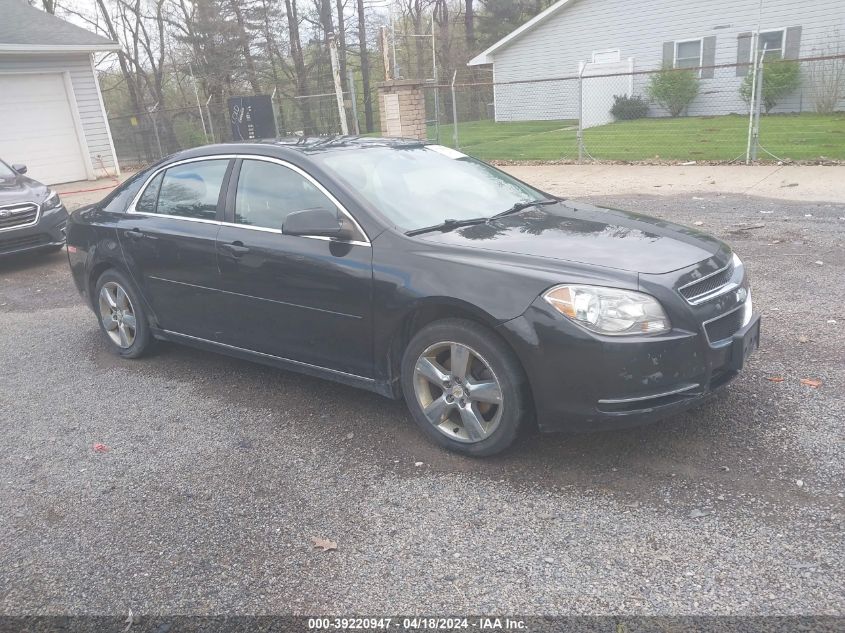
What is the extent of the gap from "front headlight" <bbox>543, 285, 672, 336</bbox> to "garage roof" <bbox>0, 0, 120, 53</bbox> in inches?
692

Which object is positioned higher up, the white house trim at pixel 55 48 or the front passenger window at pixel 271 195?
the white house trim at pixel 55 48

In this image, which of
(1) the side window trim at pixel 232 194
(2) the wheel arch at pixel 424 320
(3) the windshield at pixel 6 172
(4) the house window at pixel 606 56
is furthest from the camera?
(4) the house window at pixel 606 56

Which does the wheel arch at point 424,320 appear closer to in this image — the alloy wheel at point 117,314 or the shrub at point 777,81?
the alloy wheel at point 117,314

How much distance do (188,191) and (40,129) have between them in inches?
612

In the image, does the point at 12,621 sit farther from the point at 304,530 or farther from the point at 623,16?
the point at 623,16

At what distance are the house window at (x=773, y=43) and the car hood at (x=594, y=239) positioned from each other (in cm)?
2018

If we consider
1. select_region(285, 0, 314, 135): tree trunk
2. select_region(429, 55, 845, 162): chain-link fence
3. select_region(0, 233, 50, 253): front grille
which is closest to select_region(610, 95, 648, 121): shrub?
select_region(429, 55, 845, 162): chain-link fence

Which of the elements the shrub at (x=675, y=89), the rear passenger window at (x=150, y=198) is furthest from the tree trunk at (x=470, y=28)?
the rear passenger window at (x=150, y=198)

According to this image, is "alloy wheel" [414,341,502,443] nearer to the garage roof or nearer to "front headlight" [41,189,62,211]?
"front headlight" [41,189,62,211]

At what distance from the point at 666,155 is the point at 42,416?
12.9 meters

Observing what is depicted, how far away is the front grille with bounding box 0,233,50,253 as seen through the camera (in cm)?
911

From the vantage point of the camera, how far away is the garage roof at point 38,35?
1691 centimetres

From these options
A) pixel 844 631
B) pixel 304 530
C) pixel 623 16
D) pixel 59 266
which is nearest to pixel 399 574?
pixel 304 530

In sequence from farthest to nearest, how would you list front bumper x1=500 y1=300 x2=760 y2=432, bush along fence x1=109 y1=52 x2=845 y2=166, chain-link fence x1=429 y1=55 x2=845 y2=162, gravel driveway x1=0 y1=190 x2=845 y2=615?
bush along fence x1=109 y1=52 x2=845 y2=166
chain-link fence x1=429 y1=55 x2=845 y2=162
front bumper x1=500 y1=300 x2=760 y2=432
gravel driveway x1=0 y1=190 x2=845 y2=615
